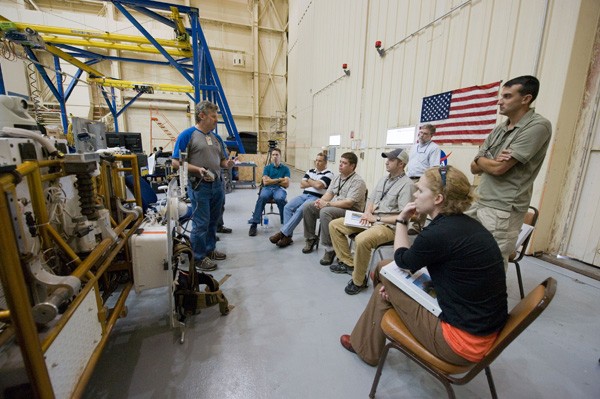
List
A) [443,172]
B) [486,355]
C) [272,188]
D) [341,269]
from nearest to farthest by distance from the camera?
[486,355]
[443,172]
[341,269]
[272,188]

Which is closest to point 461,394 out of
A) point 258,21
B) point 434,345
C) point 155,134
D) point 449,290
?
point 434,345

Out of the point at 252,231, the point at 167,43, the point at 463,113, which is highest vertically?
the point at 167,43

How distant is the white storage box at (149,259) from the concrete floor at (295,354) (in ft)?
1.14

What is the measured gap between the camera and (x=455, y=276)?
100 cm

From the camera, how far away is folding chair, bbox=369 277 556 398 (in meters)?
0.81

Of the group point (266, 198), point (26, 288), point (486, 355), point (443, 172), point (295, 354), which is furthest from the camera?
point (266, 198)

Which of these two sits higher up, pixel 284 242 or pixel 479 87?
pixel 479 87

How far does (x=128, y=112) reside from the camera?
10.5m

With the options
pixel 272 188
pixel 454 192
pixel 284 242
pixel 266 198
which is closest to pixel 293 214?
pixel 284 242

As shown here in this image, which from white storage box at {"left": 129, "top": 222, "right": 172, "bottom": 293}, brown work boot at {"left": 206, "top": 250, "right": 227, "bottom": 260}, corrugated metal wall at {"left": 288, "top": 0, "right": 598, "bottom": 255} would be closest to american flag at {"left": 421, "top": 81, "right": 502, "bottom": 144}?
corrugated metal wall at {"left": 288, "top": 0, "right": 598, "bottom": 255}

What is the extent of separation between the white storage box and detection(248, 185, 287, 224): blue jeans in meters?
1.95

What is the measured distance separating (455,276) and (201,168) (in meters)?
2.14

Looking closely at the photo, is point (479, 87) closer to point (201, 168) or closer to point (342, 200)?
point (342, 200)

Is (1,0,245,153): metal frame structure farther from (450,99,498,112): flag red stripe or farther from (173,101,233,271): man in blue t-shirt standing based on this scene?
(450,99,498,112): flag red stripe
